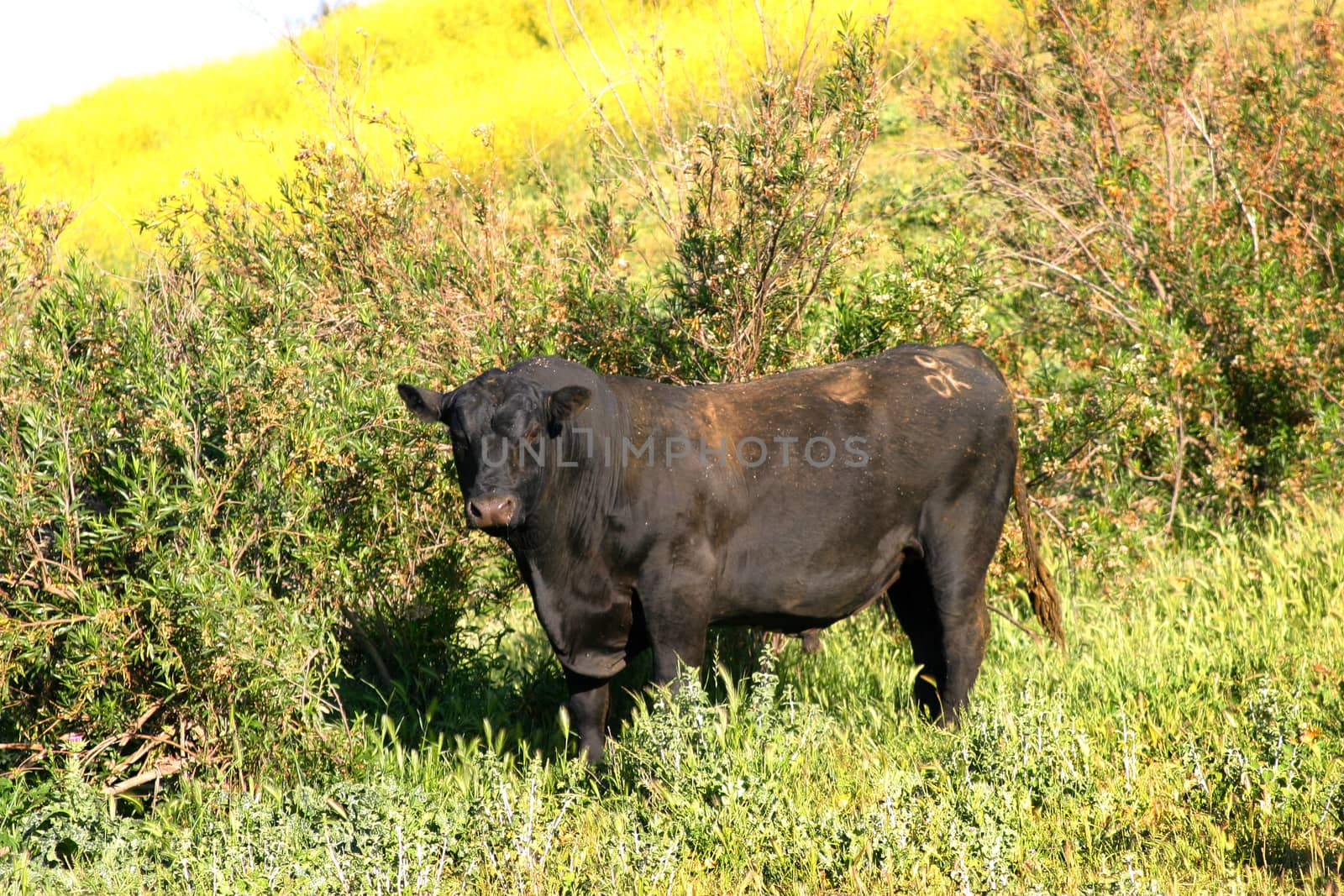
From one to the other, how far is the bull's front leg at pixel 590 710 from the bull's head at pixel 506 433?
88 centimetres

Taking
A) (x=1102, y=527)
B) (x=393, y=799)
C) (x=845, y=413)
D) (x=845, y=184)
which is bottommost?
(x=1102, y=527)

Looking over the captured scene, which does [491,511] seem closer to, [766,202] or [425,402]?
[425,402]

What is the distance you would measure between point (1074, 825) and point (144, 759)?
3973mm

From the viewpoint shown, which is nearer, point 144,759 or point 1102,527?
point 144,759

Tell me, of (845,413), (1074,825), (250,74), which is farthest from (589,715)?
(250,74)

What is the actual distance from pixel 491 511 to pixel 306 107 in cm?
1353

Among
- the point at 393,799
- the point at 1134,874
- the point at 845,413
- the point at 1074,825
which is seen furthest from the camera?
the point at 845,413

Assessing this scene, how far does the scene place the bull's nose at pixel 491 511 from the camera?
4.65 metres

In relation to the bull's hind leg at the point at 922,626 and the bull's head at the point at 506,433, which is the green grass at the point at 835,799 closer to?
the bull's hind leg at the point at 922,626

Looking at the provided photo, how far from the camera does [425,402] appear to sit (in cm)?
511

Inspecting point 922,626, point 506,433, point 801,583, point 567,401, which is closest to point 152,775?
point 506,433

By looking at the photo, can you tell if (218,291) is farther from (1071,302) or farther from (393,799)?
(1071,302)

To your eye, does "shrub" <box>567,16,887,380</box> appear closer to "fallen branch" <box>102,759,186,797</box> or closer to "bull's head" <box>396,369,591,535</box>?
"bull's head" <box>396,369,591,535</box>

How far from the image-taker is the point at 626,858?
4.36m
